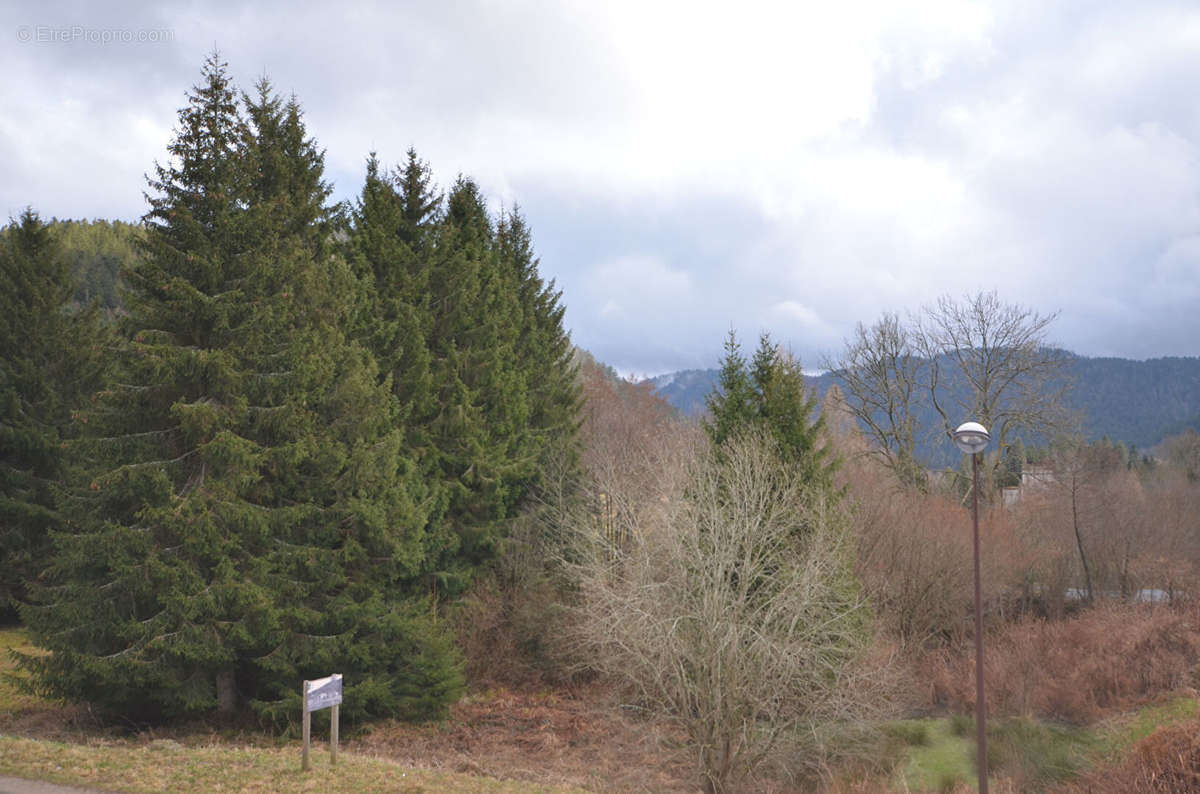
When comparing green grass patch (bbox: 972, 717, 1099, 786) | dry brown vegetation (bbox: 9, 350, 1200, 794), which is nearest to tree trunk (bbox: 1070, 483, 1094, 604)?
dry brown vegetation (bbox: 9, 350, 1200, 794)

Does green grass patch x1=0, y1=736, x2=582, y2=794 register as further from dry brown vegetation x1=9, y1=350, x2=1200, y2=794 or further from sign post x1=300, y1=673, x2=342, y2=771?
dry brown vegetation x1=9, y1=350, x2=1200, y2=794

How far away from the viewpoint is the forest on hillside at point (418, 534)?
51.4ft

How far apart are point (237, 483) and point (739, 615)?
10319mm

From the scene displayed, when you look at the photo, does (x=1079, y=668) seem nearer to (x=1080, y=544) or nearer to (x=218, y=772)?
(x=1080, y=544)

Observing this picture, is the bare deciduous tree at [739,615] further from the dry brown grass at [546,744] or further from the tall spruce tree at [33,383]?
the tall spruce tree at [33,383]

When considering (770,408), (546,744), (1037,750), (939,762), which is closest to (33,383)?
(546,744)

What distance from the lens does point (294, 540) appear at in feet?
57.6

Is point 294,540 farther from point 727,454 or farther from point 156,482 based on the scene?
point 727,454

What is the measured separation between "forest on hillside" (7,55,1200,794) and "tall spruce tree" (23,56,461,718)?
76 millimetres

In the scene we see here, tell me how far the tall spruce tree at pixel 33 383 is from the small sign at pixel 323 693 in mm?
17230

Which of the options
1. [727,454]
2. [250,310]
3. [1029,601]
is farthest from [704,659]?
[1029,601]

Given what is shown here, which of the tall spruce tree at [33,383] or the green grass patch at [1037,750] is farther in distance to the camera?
the tall spruce tree at [33,383]

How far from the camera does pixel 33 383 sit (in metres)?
26.3

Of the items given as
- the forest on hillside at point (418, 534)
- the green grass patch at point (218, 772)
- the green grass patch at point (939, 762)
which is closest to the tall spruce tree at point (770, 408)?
the forest on hillside at point (418, 534)
